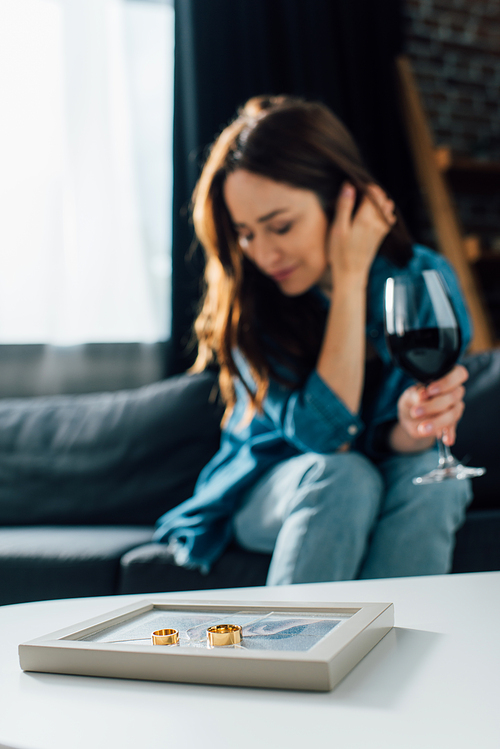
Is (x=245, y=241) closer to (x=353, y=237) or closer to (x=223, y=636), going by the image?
(x=353, y=237)

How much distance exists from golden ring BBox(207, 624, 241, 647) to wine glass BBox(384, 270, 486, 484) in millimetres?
432

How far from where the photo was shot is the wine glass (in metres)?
0.81

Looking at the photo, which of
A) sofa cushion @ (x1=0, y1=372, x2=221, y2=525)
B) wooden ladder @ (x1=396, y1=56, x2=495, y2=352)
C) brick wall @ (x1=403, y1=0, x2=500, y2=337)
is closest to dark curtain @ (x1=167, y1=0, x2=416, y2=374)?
wooden ladder @ (x1=396, y1=56, x2=495, y2=352)

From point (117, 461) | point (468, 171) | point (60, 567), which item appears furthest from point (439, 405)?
point (468, 171)

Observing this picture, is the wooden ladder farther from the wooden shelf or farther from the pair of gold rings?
the pair of gold rings

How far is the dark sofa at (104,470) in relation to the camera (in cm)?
139

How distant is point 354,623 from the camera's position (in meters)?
0.41

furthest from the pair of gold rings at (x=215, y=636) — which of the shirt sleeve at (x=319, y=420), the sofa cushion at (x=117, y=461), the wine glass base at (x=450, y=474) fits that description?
the sofa cushion at (x=117, y=461)

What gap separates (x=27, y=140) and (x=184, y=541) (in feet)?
5.67

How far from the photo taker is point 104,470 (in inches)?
73.2

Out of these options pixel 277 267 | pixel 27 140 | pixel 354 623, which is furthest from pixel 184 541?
pixel 27 140

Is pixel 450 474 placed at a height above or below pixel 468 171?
below

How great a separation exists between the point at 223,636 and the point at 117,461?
151 centimetres

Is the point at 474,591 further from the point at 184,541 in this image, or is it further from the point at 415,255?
the point at 415,255
